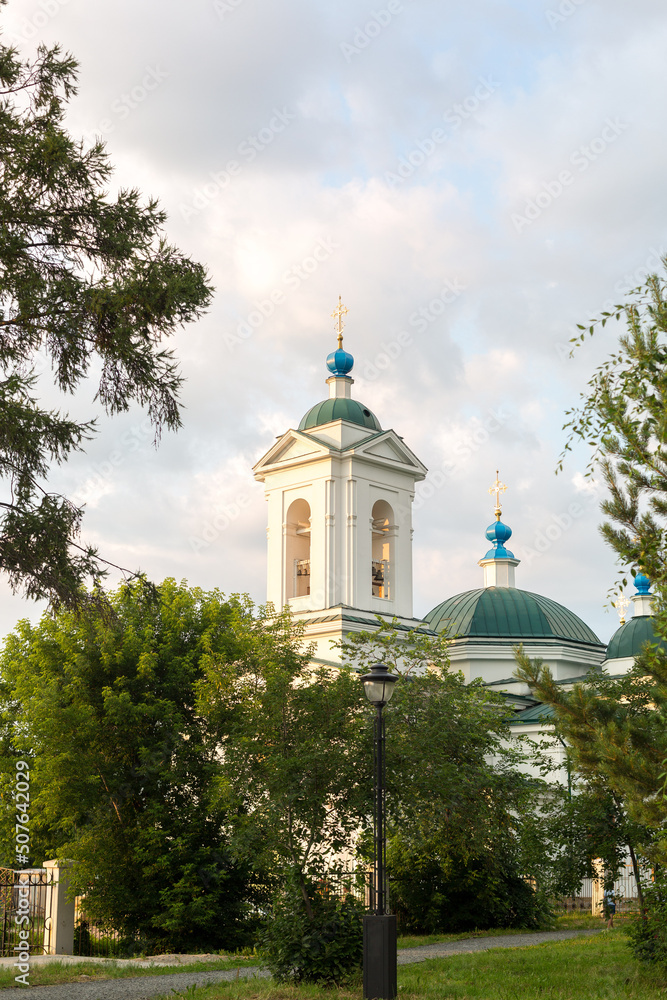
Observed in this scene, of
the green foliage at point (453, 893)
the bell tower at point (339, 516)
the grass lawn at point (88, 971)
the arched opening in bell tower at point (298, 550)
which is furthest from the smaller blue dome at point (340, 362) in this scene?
the grass lawn at point (88, 971)

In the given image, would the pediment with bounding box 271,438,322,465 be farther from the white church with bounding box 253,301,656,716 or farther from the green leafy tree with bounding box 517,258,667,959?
the green leafy tree with bounding box 517,258,667,959

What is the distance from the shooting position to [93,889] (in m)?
19.8

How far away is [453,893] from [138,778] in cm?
643

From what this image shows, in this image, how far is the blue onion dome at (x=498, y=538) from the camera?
1650 inches

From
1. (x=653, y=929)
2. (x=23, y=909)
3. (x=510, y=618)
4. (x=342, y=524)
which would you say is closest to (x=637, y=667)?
(x=653, y=929)

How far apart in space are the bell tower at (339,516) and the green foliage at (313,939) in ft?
50.2

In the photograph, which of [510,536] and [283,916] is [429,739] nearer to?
[283,916]

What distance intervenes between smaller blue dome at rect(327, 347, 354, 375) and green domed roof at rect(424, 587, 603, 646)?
31.3 ft

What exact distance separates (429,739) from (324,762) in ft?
11.6

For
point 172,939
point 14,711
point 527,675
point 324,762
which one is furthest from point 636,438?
point 14,711

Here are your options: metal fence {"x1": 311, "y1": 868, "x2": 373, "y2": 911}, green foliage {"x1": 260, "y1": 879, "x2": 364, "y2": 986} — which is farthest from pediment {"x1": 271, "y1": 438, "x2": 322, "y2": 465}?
green foliage {"x1": 260, "y1": 879, "x2": 364, "y2": 986}

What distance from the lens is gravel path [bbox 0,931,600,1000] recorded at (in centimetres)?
1237

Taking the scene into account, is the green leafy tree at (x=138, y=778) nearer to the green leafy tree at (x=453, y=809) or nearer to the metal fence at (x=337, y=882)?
the green leafy tree at (x=453, y=809)

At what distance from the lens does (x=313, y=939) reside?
12.5m
